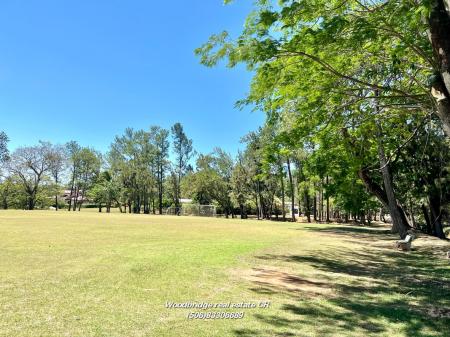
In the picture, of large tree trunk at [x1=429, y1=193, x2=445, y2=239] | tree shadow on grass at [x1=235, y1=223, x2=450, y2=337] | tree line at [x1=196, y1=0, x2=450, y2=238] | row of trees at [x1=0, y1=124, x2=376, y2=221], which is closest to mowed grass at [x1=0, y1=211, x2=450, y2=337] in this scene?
tree shadow on grass at [x1=235, y1=223, x2=450, y2=337]

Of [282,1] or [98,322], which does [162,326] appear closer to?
[98,322]

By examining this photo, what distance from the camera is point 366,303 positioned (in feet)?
18.7

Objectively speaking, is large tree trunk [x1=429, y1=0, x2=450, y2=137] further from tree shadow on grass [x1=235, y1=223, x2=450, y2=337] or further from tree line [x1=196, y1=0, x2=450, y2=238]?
tree shadow on grass [x1=235, y1=223, x2=450, y2=337]

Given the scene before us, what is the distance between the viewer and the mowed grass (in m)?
4.34

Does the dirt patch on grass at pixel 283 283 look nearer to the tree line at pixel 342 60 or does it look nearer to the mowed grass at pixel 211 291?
the mowed grass at pixel 211 291

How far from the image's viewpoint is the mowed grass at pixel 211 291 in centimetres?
434

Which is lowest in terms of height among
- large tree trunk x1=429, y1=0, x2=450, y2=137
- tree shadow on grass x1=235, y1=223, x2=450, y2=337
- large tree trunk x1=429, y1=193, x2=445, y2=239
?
tree shadow on grass x1=235, y1=223, x2=450, y2=337

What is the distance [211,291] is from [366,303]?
2798 mm

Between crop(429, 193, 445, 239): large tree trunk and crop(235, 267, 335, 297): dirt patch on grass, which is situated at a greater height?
crop(429, 193, 445, 239): large tree trunk

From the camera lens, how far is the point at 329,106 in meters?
8.42

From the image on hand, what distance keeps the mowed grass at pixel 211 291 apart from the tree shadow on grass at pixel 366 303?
0.7 inches

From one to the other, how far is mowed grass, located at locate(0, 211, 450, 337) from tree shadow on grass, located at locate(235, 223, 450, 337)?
0.7 inches

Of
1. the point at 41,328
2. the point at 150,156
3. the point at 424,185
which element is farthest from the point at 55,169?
the point at 41,328

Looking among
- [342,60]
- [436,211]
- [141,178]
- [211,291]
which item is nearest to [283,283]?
[211,291]
